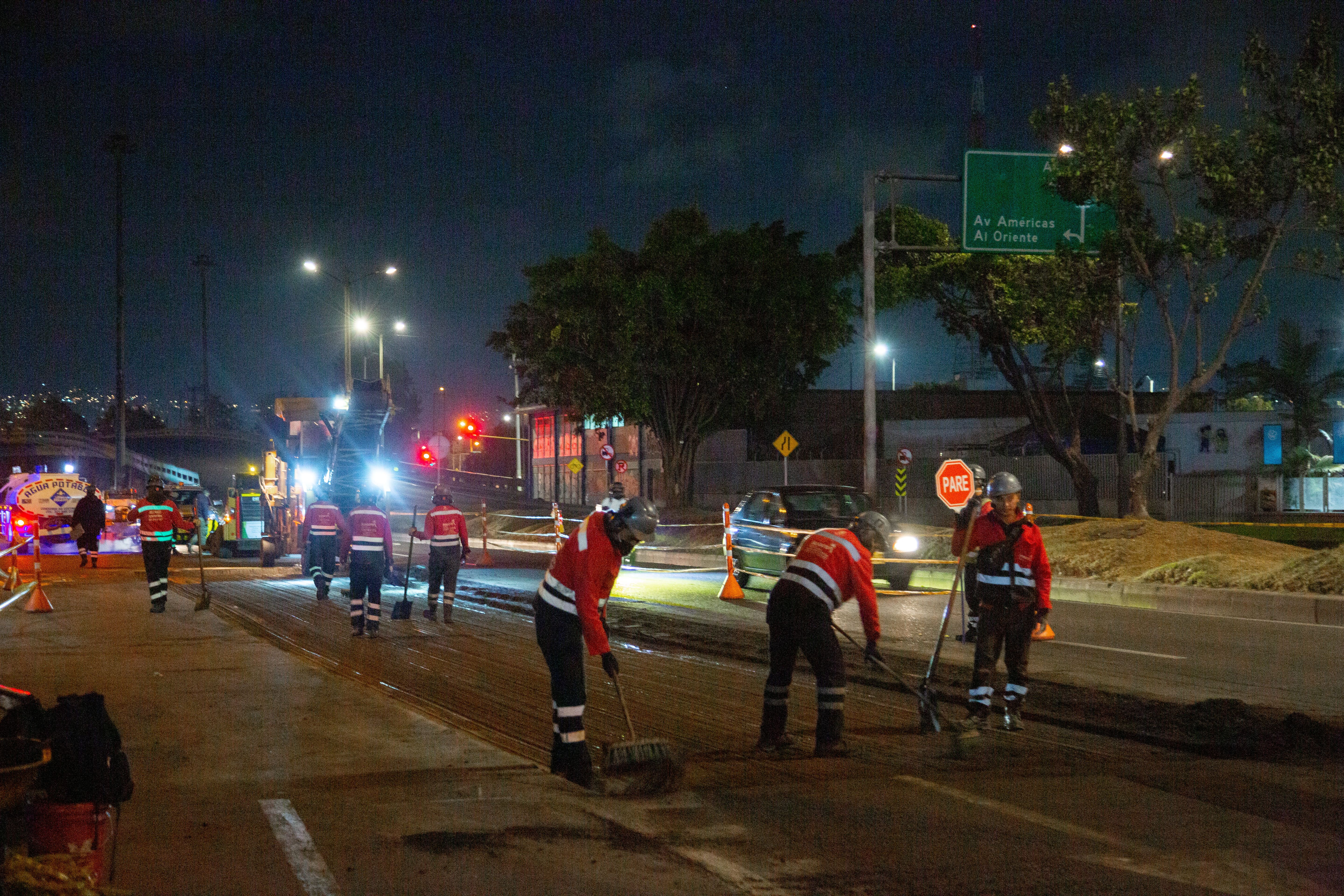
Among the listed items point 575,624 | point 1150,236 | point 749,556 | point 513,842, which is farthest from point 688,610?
point 1150,236

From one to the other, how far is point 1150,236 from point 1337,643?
11.8 m

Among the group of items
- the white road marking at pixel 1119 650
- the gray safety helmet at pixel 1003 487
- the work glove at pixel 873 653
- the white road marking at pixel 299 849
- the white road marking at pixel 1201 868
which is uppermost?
the gray safety helmet at pixel 1003 487

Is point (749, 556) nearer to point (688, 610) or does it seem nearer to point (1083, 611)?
point (688, 610)

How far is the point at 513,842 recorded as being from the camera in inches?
229

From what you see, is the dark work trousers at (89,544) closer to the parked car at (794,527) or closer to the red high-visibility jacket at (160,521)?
the red high-visibility jacket at (160,521)

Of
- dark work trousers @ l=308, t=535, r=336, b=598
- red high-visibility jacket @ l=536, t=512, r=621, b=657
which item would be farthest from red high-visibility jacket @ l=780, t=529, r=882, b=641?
dark work trousers @ l=308, t=535, r=336, b=598

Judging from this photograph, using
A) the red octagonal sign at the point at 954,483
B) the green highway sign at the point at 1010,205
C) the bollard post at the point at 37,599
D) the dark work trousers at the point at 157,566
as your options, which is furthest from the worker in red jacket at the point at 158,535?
the green highway sign at the point at 1010,205

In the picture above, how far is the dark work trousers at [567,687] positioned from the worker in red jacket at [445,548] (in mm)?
8215

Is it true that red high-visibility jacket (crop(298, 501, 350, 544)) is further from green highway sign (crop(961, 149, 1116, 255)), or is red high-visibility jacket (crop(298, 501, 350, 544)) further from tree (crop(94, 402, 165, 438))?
tree (crop(94, 402, 165, 438))

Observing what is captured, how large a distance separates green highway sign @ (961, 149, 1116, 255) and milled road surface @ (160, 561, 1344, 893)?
43.7ft

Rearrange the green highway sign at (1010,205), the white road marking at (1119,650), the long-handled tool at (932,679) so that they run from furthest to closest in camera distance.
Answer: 1. the green highway sign at (1010,205)
2. the white road marking at (1119,650)
3. the long-handled tool at (932,679)

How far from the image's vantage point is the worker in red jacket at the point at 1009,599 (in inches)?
333

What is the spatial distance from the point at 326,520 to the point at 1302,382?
3750cm

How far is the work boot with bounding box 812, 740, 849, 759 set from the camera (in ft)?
25.4
